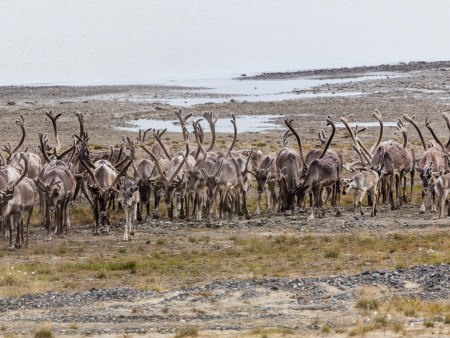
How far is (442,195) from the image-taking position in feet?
77.3

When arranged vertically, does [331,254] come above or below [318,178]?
below

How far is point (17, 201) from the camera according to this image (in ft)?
67.6

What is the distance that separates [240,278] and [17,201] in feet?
24.6

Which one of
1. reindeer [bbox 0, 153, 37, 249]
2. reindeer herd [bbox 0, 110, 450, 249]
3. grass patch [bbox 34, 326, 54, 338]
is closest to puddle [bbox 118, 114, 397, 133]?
reindeer herd [bbox 0, 110, 450, 249]

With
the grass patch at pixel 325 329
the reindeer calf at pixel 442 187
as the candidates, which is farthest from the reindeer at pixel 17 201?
the reindeer calf at pixel 442 187

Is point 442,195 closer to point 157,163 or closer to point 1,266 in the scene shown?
point 157,163

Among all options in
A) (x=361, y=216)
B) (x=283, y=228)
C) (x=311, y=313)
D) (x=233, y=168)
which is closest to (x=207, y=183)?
(x=233, y=168)

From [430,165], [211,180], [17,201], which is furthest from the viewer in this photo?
[430,165]

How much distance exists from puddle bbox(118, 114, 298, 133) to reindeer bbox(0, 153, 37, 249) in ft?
100.0

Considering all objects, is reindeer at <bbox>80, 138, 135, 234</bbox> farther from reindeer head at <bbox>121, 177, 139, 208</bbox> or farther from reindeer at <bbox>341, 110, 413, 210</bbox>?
reindeer at <bbox>341, 110, 413, 210</bbox>

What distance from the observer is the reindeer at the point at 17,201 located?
20.3 meters

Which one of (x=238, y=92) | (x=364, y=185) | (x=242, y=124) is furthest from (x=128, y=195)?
(x=238, y=92)

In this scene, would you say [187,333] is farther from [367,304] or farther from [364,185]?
[364,185]

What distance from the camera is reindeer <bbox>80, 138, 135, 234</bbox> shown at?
74.9 ft
